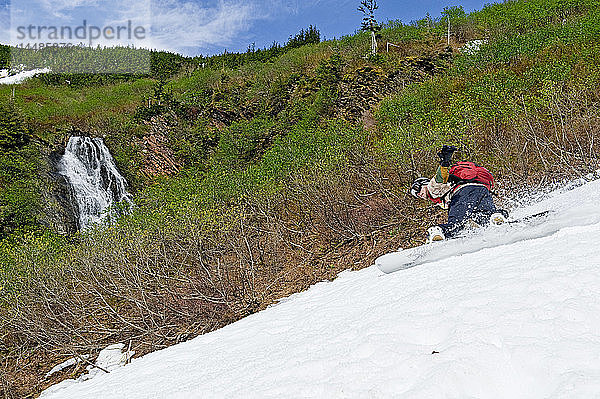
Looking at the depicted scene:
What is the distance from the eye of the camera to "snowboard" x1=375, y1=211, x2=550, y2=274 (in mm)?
4066

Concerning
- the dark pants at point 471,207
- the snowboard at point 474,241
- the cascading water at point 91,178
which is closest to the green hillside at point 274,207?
the cascading water at point 91,178

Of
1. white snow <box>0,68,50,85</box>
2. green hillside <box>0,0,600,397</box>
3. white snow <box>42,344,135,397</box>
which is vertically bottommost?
white snow <box>42,344,135,397</box>

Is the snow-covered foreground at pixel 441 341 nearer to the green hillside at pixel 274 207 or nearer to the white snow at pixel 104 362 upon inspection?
the white snow at pixel 104 362

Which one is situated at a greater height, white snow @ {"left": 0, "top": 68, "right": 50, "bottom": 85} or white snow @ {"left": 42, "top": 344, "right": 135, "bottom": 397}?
white snow @ {"left": 0, "top": 68, "right": 50, "bottom": 85}

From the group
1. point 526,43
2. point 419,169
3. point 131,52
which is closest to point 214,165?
point 419,169

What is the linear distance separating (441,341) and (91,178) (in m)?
16.3

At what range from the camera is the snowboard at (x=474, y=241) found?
13.3ft

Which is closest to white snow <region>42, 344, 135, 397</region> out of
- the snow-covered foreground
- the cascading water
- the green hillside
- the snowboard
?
the green hillside

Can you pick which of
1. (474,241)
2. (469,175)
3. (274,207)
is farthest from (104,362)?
(469,175)

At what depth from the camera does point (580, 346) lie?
1747 millimetres

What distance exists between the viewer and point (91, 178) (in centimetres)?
1557

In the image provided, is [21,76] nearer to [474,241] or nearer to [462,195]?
[462,195]

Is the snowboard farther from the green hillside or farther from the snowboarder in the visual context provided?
the green hillside

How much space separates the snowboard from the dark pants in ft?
0.44
